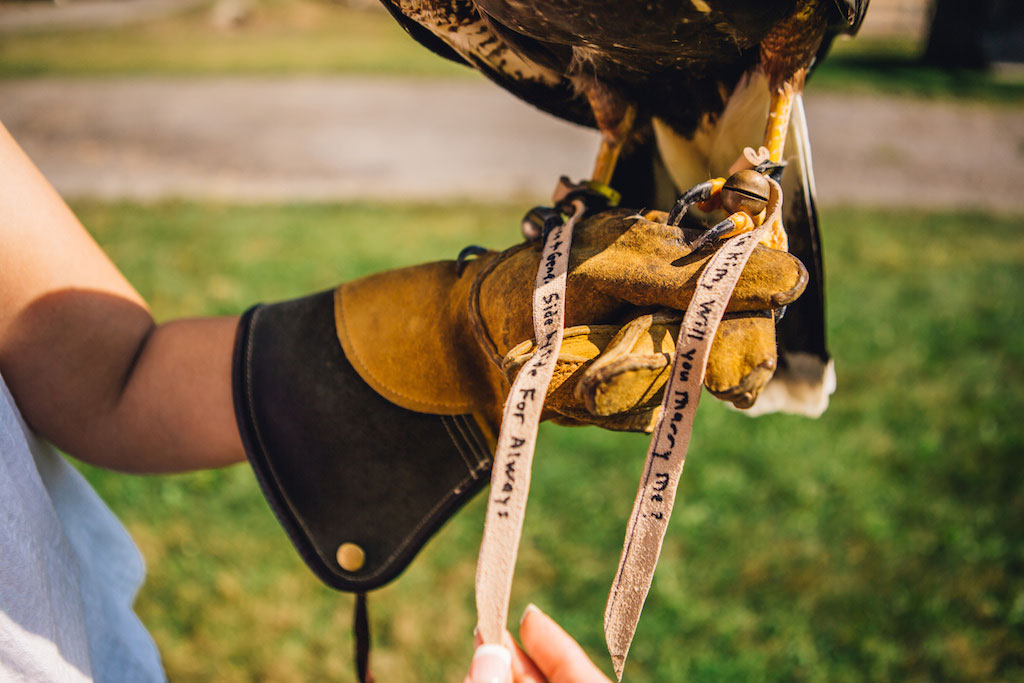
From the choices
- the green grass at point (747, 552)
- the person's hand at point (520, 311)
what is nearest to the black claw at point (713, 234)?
the person's hand at point (520, 311)

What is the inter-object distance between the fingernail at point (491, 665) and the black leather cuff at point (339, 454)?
1.26 feet

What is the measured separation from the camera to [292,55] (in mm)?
12188

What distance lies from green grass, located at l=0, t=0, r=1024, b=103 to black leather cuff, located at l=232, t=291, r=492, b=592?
9.21 meters

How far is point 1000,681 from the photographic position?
2332 millimetres

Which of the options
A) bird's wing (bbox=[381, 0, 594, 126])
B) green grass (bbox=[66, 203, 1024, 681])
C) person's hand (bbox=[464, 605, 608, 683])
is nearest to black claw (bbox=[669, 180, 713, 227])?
bird's wing (bbox=[381, 0, 594, 126])

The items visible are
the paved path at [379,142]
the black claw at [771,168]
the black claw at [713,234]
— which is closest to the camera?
the black claw at [713,234]

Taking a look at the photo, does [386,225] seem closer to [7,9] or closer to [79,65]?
[79,65]

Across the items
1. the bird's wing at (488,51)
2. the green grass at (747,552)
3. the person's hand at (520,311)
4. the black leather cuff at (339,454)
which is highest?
the bird's wing at (488,51)

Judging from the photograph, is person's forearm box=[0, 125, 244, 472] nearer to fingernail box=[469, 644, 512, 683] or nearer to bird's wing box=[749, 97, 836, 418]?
fingernail box=[469, 644, 512, 683]

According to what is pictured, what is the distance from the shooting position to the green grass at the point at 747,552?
8.06 ft

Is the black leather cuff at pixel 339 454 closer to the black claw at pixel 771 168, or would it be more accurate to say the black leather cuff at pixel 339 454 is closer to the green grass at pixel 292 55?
the black claw at pixel 771 168

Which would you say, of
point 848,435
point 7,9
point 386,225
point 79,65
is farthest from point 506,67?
point 7,9

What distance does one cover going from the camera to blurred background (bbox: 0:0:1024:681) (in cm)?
253

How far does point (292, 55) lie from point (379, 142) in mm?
5237
